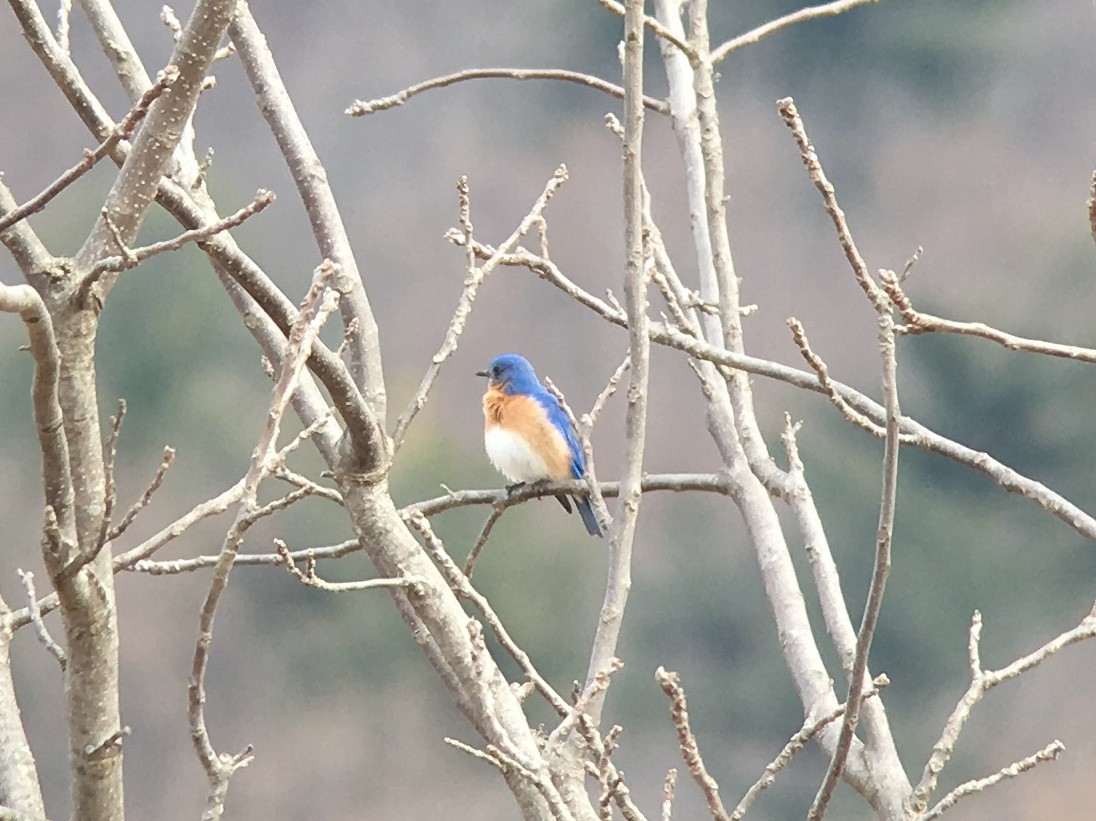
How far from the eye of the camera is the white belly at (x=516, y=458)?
379 cm

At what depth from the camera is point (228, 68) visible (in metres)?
12.7

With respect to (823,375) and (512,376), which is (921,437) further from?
(512,376)

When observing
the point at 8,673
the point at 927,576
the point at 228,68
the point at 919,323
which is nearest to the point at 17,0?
the point at 8,673

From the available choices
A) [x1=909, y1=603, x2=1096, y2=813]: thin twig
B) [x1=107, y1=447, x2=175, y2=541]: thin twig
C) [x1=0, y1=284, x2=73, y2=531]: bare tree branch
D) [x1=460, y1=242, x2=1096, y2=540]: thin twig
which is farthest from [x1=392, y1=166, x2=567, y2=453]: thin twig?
[x1=909, y1=603, x2=1096, y2=813]: thin twig

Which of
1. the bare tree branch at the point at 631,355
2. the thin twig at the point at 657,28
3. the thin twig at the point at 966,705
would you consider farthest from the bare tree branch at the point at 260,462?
the thin twig at the point at 657,28

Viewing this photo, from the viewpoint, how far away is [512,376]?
3971 millimetres

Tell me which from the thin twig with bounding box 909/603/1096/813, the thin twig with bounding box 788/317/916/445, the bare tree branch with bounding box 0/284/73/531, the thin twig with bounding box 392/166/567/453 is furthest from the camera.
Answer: the thin twig with bounding box 392/166/567/453

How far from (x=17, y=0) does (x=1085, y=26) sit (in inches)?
449

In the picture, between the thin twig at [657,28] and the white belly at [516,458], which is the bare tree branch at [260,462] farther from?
the white belly at [516,458]

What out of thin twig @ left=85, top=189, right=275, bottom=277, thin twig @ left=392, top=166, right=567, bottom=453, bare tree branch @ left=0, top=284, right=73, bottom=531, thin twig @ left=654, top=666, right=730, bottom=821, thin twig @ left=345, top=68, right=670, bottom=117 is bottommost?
thin twig @ left=654, top=666, right=730, bottom=821

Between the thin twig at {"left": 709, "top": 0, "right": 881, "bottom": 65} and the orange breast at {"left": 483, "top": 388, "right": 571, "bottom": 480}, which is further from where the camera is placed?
the orange breast at {"left": 483, "top": 388, "right": 571, "bottom": 480}

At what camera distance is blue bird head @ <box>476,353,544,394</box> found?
13.0 feet

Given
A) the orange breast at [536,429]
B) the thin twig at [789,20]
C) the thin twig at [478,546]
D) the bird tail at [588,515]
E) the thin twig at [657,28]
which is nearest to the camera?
the thin twig at [478,546]

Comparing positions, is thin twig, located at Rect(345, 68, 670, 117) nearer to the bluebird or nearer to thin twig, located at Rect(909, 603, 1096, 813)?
thin twig, located at Rect(909, 603, 1096, 813)
